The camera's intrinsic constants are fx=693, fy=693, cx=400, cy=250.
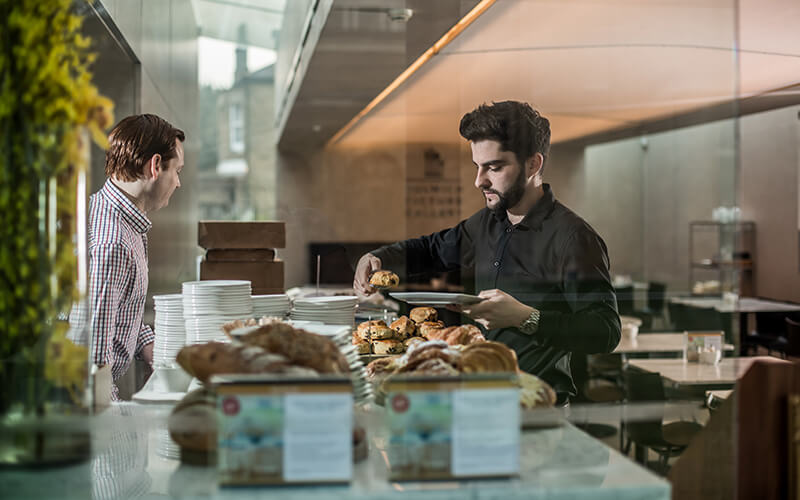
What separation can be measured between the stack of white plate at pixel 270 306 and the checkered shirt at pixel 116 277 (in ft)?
1.21

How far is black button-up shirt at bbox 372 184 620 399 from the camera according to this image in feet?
6.62

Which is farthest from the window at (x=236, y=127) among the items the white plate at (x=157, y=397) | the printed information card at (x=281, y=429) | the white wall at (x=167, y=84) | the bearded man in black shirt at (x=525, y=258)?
the printed information card at (x=281, y=429)

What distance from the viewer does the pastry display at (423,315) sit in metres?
2.43

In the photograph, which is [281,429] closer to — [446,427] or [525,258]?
[446,427]

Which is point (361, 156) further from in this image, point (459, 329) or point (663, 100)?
point (459, 329)

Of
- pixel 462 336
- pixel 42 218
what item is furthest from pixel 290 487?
pixel 462 336

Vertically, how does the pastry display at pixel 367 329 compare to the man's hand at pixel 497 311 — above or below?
below

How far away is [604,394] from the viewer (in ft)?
4.49

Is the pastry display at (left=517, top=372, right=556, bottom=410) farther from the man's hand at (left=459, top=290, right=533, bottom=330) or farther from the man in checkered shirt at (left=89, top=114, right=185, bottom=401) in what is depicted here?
the man in checkered shirt at (left=89, top=114, right=185, bottom=401)

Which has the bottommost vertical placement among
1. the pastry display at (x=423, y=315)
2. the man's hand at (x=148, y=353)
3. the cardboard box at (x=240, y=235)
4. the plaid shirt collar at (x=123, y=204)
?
the man's hand at (x=148, y=353)

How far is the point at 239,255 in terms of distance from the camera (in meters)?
2.80

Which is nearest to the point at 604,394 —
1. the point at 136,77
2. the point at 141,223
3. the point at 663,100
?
the point at 141,223

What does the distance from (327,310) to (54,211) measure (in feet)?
3.14

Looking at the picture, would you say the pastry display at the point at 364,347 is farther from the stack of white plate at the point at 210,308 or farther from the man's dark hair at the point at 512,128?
the man's dark hair at the point at 512,128
